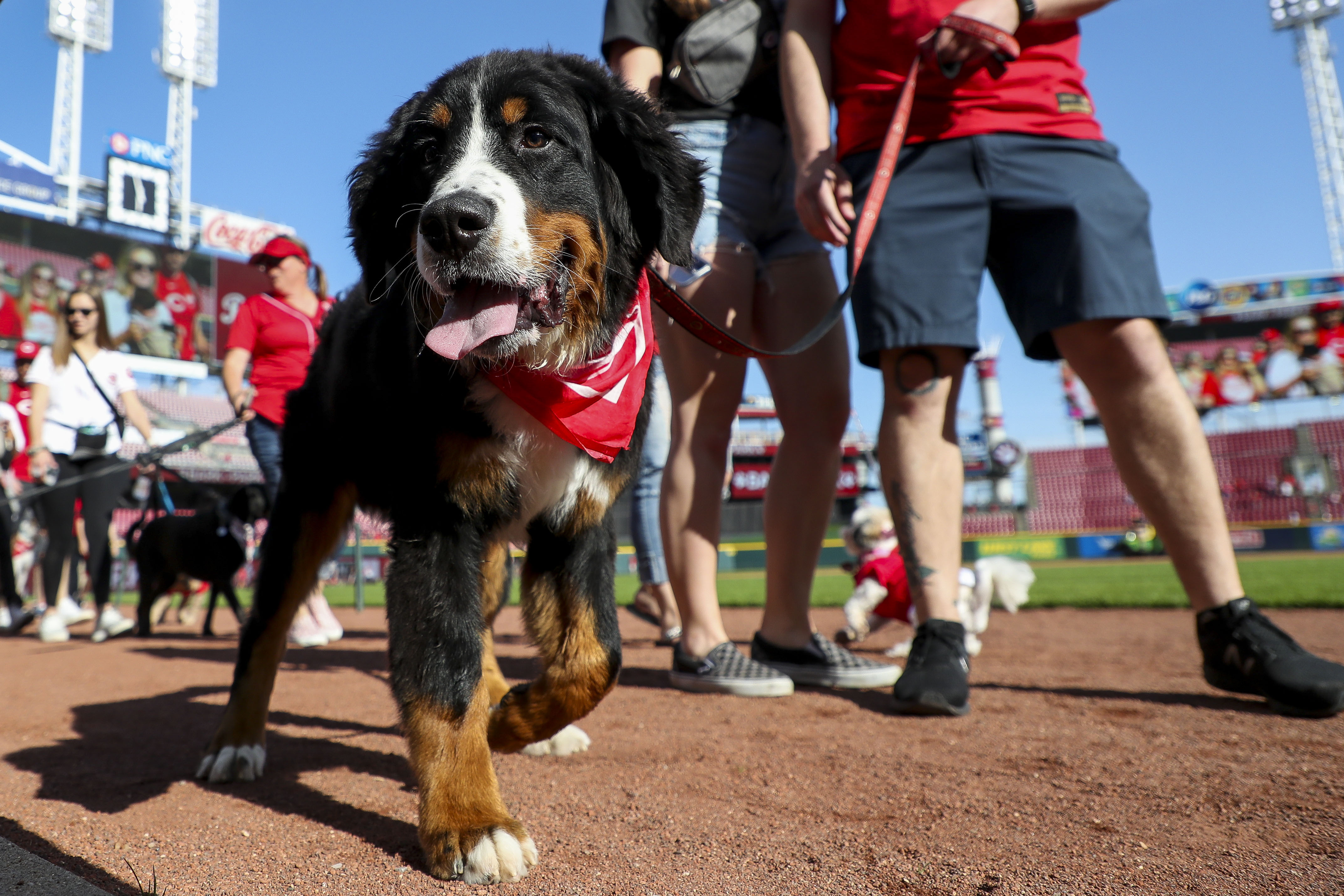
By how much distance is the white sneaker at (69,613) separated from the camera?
7100 millimetres

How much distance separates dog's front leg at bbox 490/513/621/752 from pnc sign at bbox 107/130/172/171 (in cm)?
4143

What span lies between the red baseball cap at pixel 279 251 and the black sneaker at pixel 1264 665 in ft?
18.1

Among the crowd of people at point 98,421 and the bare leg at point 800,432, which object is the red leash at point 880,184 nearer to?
the bare leg at point 800,432

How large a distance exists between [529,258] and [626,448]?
0.59 meters

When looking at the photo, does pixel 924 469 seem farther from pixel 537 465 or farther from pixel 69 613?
pixel 69 613

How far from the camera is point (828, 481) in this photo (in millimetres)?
3699

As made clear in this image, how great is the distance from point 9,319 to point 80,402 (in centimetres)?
2994

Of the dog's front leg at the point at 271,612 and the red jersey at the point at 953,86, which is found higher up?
the red jersey at the point at 953,86

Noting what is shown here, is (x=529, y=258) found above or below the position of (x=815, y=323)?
below

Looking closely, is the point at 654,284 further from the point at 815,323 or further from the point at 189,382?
the point at 189,382

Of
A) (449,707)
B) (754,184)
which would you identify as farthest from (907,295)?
(449,707)

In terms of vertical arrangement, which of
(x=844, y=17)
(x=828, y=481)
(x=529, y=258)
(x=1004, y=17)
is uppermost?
(x=844, y=17)

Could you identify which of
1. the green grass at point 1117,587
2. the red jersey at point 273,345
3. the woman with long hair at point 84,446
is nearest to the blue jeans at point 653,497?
the green grass at point 1117,587

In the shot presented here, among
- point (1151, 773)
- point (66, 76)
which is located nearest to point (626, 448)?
point (1151, 773)
